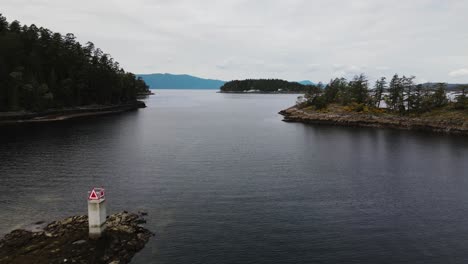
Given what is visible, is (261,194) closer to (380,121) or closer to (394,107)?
(380,121)

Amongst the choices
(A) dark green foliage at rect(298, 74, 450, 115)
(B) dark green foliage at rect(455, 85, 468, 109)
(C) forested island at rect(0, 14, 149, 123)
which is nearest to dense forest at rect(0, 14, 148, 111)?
(C) forested island at rect(0, 14, 149, 123)

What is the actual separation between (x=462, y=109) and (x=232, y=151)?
300 ft

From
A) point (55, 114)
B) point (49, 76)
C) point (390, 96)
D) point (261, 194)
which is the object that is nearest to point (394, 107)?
point (390, 96)

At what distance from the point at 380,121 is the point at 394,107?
18.9 m

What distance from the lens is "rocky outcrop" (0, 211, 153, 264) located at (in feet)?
91.1

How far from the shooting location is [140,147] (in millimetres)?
82500

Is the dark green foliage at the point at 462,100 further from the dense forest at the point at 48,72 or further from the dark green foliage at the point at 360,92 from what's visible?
the dense forest at the point at 48,72

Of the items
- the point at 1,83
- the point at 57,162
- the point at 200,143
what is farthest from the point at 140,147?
the point at 1,83

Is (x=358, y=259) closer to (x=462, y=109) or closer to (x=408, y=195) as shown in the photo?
(x=408, y=195)

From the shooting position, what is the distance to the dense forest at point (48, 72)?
12644 cm

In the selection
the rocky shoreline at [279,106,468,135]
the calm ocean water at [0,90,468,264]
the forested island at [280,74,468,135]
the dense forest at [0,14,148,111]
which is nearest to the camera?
the calm ocean water at [0,90,468,264]

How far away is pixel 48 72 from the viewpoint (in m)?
153

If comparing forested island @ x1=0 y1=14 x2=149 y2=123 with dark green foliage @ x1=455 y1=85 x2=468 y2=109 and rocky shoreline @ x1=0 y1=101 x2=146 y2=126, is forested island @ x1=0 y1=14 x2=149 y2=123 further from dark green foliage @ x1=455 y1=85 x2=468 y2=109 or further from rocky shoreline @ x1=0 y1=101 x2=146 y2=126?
dark green foliage @ x1=455 y1=85 x2=468 y2=109

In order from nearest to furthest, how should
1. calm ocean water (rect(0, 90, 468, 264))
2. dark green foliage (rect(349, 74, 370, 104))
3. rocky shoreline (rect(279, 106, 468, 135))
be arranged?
1. calm ocean water (rect(0, 90, 468, 264))
2. rocky shoreline (rect(279, 106, 468, 135))
3. dark green foliage (rect(349, 74, 370, 104))
